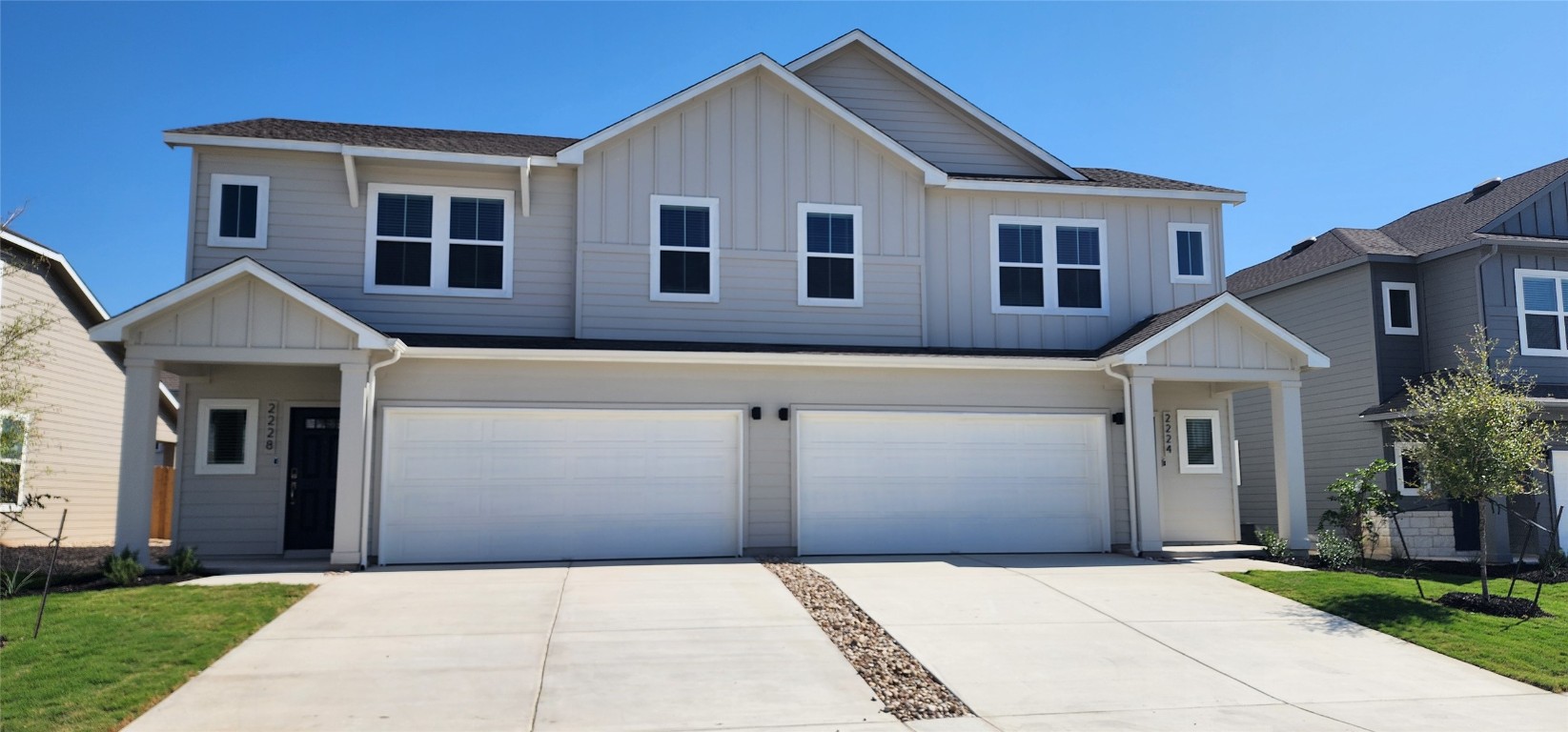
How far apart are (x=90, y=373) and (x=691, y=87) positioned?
12.6 metres

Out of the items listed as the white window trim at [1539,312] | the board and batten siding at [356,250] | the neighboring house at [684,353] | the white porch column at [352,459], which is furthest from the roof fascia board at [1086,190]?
the white porch column at [352,459]

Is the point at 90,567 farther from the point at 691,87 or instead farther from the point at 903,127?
the point at 903,127

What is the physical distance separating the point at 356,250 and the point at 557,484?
14.6 ft

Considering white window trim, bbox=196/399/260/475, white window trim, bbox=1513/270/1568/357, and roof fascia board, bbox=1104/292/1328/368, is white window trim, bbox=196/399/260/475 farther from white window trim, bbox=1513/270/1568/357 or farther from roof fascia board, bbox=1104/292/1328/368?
white window trim, bbox=1513/270/1568/357

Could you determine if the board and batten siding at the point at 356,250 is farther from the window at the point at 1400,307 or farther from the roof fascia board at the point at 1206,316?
the window at the point at 1400,307

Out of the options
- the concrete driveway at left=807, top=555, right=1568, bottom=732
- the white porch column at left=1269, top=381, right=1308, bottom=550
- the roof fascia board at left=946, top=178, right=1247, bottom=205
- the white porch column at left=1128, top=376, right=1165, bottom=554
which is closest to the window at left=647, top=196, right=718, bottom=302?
the roof fascia board at left=946, top=178, right=1247, bottom=205

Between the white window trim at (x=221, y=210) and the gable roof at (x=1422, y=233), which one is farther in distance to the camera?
the gable roof at (x=1422, y=233)

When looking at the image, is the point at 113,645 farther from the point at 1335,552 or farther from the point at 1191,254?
the point at 1191,254

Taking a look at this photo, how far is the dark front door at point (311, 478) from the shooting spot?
14781 mm

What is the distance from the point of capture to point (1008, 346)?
54.9 feet

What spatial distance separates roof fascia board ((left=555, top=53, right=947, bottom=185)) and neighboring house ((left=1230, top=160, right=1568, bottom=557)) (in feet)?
29.2

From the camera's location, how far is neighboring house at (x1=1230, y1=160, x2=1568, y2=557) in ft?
60.7

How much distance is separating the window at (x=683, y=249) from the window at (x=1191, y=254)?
7.42 meters

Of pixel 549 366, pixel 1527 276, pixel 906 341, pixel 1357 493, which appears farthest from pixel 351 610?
pixel 1527 276
